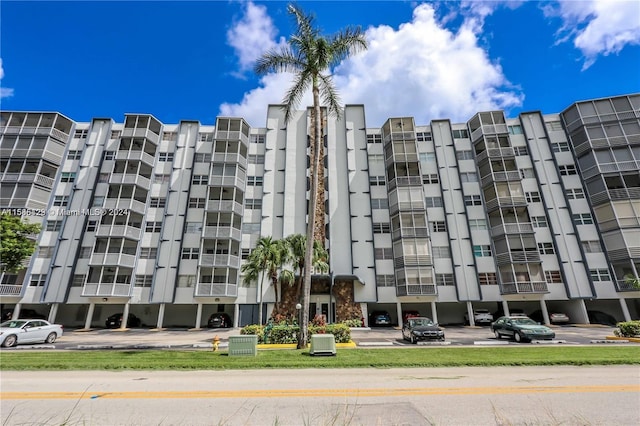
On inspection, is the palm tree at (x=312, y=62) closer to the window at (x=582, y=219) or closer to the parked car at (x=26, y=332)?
the parked car at (x=26, y=332)

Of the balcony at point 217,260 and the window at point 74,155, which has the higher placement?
the window at point 74,155

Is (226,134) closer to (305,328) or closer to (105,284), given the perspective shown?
(105,284)

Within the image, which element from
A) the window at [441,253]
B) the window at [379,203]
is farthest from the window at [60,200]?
the window at [441,253]

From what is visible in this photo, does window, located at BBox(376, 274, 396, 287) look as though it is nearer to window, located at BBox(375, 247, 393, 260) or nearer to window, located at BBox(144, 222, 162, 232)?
window, located at BBox(375, 247, 393, 260)

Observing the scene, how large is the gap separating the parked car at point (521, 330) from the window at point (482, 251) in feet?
46.6

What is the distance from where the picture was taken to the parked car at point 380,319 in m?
32.8

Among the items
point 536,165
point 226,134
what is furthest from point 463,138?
point 226,134

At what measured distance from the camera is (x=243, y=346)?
1445cm

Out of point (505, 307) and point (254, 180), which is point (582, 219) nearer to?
point (505, 307)

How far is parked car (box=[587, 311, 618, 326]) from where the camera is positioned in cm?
3212

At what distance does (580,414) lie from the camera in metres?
6.16

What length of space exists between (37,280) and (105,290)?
8820 mm

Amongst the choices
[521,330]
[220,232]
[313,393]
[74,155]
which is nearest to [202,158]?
[220,232]

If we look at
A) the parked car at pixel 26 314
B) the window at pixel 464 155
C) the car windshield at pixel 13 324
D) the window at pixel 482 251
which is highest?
the window at pixel 464 155
